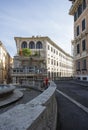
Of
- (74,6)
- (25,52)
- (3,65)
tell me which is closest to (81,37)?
(74,6)

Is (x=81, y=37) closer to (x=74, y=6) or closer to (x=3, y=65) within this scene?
(x=74, y=6)

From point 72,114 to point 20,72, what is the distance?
3084 cm

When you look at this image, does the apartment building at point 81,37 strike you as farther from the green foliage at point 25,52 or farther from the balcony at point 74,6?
the green foliage at point 25,52

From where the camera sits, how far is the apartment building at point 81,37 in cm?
2903

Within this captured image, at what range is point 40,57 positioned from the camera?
4850 cm

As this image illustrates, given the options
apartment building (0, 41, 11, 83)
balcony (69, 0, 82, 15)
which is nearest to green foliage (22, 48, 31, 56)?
apartment building (0, 41, 11, 83)

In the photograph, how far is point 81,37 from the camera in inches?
1211

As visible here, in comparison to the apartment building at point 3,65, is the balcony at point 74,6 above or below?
above

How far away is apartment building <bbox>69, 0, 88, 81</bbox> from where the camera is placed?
29.0 metres

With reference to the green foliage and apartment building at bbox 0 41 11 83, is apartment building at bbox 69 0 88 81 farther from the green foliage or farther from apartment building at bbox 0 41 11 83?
apartment building at bbox 0 41 11 83

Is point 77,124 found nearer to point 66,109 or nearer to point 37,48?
point 66,109

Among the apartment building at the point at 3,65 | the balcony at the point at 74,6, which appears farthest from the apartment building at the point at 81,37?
the apartment building at the point at 3,65

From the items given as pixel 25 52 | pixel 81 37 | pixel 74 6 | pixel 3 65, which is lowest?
pixel 3 65

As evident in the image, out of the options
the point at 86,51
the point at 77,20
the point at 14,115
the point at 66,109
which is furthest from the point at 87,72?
the point at 14,115
